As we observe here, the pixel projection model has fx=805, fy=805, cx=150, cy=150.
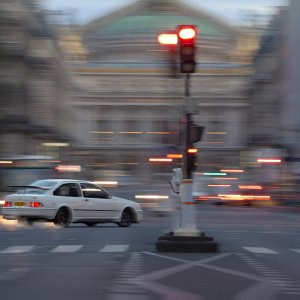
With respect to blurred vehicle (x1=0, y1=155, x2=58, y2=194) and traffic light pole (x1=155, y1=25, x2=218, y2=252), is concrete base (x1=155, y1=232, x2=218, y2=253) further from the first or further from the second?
blurred vehicle (x1=0, y1=155, x2=58, y2=194)

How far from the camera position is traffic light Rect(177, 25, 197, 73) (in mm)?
15375

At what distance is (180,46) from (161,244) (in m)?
3.84

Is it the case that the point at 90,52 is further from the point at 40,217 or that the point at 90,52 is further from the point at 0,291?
the point at 0,291

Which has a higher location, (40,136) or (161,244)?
(40,136)

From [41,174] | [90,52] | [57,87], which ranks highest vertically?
[90,52]

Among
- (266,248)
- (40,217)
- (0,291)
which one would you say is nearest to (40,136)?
(40,217)

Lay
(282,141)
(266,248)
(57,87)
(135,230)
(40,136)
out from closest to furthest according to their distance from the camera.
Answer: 1. (266,248)
2. (135,230)
3. (282,141)
4. (40,136)
5. (57,87)

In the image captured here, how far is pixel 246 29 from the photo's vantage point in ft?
466

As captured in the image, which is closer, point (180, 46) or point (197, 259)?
point (197, 259)

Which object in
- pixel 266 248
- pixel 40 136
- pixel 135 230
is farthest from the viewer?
pixel 40 136

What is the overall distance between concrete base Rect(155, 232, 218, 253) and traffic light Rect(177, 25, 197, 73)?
327 cm

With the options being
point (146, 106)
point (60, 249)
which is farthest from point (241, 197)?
point (146, 106)

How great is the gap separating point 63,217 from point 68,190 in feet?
2.88

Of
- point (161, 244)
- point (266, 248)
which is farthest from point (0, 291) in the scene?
point (266, 248)
